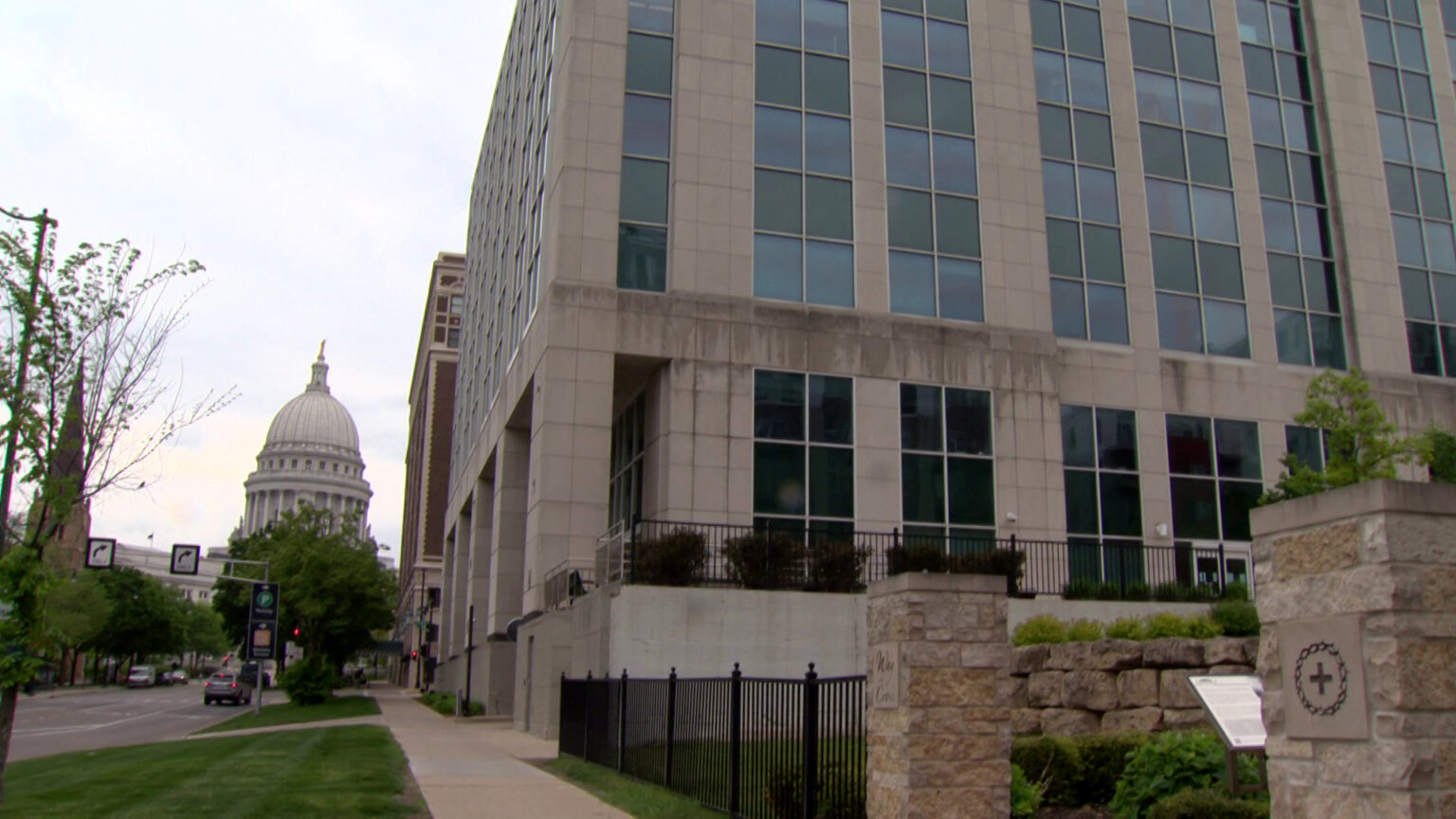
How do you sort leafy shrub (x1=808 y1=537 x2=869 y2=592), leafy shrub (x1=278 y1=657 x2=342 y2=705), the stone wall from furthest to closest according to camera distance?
leafy shrub (x1=278 y1=657 x2=342 y2=705) < leafy shrub (x1=808 y1=537 x2=869 y2=592) < the stone wall

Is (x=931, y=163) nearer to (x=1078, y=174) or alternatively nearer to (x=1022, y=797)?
(x=1078, y=174)

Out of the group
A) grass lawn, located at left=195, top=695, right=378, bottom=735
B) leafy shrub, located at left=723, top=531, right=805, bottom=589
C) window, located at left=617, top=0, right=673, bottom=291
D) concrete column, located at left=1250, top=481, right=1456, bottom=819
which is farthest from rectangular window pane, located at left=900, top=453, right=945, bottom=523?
concrete column, located at left=1250, top=481, right=1456, bottom=819

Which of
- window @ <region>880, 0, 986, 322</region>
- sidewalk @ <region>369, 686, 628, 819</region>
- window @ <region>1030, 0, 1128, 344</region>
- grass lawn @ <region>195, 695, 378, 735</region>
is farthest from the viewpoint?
grass lawn @ <region>195, 695, 378, 735</region>

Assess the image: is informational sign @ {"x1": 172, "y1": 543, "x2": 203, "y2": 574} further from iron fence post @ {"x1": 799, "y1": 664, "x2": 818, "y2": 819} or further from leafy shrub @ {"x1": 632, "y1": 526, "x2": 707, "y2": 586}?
iron fence post @ {"x1": 799, "y1": 664, "x2": 818, "y2": 819}

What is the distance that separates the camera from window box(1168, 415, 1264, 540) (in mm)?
28500

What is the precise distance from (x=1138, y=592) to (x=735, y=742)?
47.6ft

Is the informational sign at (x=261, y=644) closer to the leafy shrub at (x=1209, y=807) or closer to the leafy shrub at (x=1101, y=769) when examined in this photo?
the leafy shrub at (x=1101, y=769)

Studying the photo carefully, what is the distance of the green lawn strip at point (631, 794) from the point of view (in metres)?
11.1

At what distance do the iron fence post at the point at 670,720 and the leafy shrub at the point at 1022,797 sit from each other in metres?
4.07

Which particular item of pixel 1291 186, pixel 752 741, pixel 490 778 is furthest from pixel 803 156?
pixel 752 741

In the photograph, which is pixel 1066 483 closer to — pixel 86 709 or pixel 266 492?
pixel 86 709

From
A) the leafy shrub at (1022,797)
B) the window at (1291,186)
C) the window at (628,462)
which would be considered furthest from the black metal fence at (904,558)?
the leafy shrub at (1022,797)

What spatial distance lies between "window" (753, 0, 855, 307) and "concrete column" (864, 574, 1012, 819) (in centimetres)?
1849

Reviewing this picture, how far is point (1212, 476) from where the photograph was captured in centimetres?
2886
